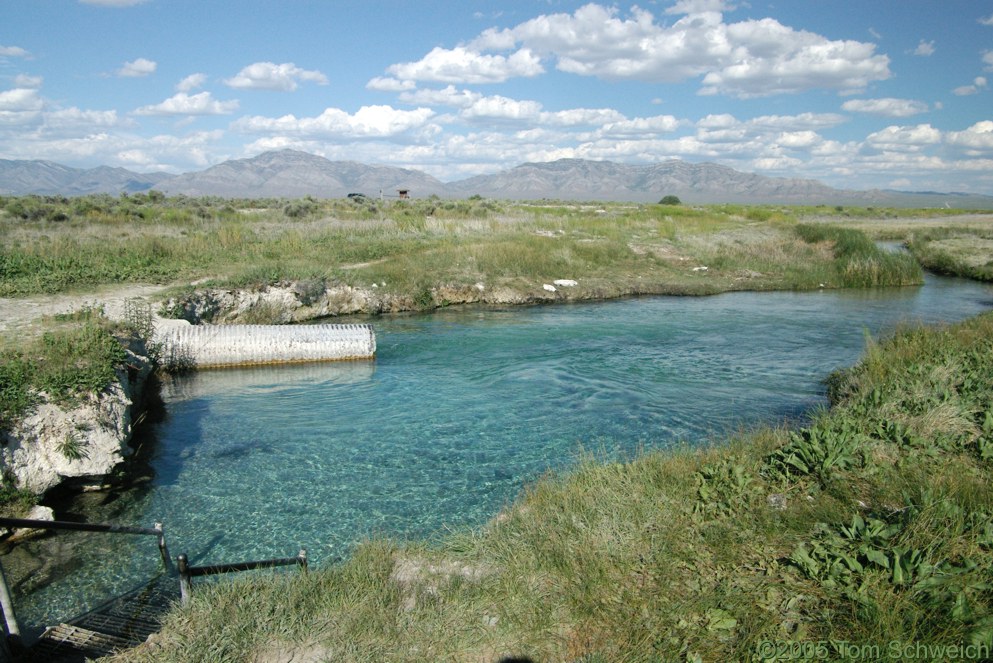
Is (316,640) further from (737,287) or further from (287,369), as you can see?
(737,287)

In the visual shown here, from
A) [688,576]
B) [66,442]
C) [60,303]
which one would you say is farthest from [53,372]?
[688,576]

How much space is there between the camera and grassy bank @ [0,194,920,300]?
58.8 ft

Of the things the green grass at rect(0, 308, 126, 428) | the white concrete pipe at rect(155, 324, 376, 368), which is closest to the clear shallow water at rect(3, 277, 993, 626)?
the white concrete pipe at rect(155, 324, 376, 368)

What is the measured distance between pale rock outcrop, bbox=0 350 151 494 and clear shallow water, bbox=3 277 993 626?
0.51 m

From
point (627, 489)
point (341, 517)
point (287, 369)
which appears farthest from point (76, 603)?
point (287, 369)

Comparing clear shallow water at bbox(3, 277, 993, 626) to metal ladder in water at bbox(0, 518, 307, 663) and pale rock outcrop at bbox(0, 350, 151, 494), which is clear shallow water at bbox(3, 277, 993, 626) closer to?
pale rock outcrop at bbox(0, 350, 151, 494)

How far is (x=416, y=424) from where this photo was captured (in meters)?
10.5

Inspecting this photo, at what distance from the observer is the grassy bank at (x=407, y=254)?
17.9 metres

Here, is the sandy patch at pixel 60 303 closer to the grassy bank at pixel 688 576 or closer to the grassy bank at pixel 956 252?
the grassy bank at pixel 688 576

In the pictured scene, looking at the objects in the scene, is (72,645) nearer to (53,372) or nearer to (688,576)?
(688,576)

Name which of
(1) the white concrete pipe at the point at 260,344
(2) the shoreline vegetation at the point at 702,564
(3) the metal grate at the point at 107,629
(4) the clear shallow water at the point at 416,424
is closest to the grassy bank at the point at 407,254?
(1) the white concrete pipe at the point at 260,344

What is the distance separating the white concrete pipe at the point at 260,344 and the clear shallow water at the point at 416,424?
0.34 m

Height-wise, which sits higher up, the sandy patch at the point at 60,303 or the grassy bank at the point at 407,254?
the grassy bank at the point at 407,254

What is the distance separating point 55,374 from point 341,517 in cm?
476
